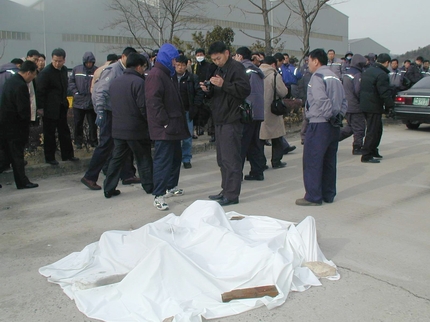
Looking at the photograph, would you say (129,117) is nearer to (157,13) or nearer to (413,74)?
(413,74)

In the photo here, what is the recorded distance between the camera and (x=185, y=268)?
12.0 feet

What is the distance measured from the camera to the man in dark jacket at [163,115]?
597cm

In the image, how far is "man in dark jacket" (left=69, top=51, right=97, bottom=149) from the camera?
9.09 metres

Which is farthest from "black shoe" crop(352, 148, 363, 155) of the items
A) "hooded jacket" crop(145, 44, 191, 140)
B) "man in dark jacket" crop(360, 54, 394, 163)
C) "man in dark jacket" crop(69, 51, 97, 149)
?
"man in dark jacket" crop(69, 51, 97, 149)

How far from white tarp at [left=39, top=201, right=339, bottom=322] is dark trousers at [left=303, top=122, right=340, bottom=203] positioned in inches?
63.0

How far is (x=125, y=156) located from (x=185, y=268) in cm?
325

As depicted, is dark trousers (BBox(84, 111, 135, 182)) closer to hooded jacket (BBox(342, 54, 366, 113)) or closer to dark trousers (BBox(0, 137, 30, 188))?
dark trousers (BBox(0, 137, 30, 188))

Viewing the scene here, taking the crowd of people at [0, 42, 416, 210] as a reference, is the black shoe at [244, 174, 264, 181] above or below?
below

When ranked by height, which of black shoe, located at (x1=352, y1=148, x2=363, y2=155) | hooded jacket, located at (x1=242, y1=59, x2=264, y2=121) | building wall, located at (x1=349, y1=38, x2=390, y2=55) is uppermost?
building wall, located at (x1=349, y1=38, x2=390, y2=55)

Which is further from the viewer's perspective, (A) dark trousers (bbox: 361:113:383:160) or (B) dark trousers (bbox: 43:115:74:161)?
(A) dark trousers (bbox: 361:113:383:160)

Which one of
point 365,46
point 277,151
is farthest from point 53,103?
point 365,46

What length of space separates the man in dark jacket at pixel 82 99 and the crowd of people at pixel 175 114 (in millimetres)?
42

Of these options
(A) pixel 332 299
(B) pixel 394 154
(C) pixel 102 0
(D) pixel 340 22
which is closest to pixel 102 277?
(A) pixel 332 299

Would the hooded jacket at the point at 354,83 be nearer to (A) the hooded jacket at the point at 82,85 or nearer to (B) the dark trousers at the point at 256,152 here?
(B) the dark trousers at the point at 256,152
